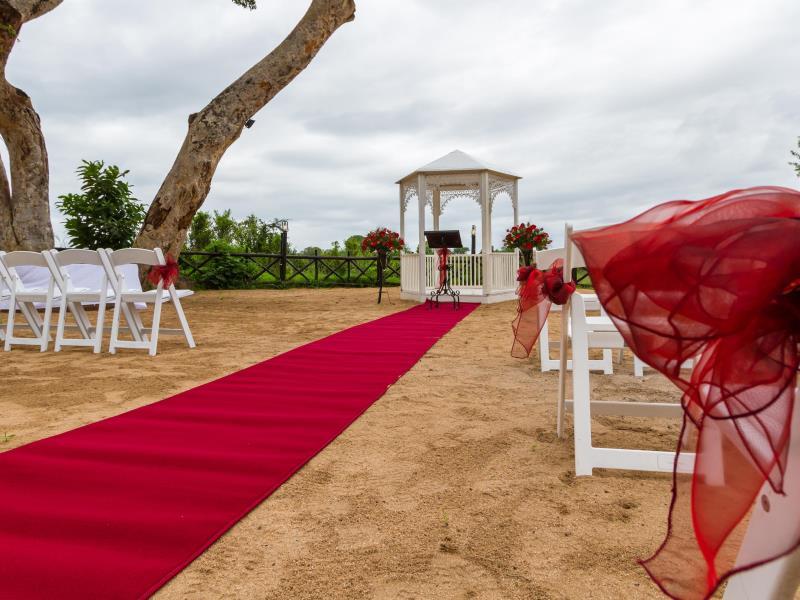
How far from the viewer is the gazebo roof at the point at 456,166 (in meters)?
11.1

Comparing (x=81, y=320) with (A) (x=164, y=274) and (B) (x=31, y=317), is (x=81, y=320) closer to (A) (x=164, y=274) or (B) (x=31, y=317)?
(B) (x=31, y=317)

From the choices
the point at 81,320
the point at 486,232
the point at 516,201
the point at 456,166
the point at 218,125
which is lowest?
the point at 81,320

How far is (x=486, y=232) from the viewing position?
441 inches

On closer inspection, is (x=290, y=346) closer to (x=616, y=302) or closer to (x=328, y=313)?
(x=328, y=313)

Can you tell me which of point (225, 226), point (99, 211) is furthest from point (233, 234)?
point (99, 211)

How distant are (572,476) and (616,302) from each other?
58.1 inches

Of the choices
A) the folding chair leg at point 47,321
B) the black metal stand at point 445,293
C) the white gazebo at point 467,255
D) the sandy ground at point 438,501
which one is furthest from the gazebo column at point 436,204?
the sandy ground at point 438,501

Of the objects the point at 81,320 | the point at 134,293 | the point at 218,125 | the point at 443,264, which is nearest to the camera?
the point at 134,293

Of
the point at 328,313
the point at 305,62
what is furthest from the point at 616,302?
the point at 305,62

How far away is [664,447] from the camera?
8.18 ft

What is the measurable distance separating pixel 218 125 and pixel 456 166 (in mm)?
4465

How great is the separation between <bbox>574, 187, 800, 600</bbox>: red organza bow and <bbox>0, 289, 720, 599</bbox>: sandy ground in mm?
725

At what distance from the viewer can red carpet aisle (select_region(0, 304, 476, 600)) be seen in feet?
4.96

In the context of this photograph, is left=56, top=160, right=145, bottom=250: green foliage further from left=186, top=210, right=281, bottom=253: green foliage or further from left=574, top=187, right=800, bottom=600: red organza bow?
left=574, top=187, right=800, bottom=600: red organza bow
